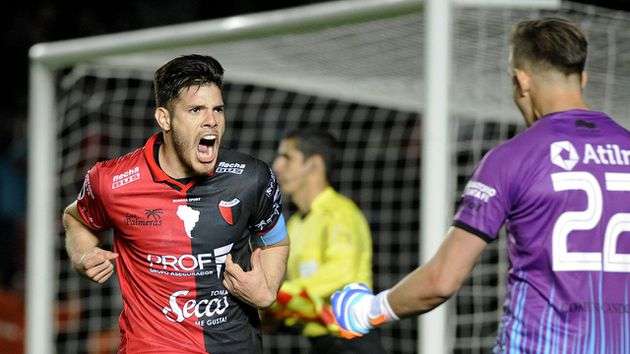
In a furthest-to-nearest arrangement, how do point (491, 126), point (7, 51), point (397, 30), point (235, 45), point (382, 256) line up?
point (7, 51), point (382, 256), point (491, 126), point (235, 45), point (397, 30)

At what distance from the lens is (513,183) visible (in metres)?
3.24

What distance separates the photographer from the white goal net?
6270 millimetres

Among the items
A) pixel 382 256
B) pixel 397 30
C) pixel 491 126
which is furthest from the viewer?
pixel 382 256

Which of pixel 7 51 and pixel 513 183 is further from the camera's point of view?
Answer: pixel 7 51

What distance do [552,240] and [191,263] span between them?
1235 millimetres

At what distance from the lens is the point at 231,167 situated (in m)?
3.83

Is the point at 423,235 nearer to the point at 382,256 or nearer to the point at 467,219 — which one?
the point at 467,219

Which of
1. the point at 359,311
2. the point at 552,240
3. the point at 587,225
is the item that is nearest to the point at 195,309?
the point at 359,311

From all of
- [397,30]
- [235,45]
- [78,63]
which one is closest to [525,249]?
[397,30]

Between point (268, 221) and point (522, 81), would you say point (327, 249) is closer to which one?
point (268, 221)

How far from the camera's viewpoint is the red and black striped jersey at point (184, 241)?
374 centimetres

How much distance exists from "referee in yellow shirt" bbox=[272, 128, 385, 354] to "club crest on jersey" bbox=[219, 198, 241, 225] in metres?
1.24

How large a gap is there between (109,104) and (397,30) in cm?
371

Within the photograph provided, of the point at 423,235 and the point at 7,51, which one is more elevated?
the point at 7,51
